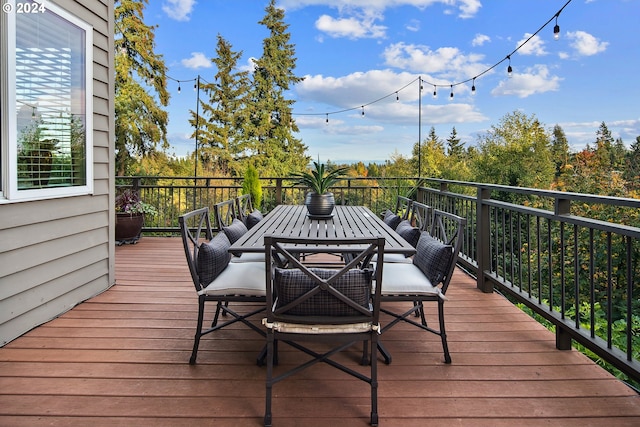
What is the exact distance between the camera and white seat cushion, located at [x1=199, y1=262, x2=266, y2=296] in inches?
86.1

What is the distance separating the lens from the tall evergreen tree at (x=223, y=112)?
60.5 ft

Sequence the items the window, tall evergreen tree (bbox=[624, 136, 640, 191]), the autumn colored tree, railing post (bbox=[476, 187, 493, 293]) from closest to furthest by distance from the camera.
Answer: the window < railing post (bbox=[476, 187, 493, 293]) < tall evergreen tree (bbox=[624, 136, 640, 191]) < the autumn colored tree

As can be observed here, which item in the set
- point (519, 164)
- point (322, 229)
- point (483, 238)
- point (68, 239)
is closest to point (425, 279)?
point (322, 229)

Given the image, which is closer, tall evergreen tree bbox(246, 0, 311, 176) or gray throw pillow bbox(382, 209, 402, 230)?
gray throw pillow bbox(382, 209, 402, 230)

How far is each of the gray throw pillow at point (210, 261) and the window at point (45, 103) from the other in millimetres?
1382

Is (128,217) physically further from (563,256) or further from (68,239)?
(563,256)

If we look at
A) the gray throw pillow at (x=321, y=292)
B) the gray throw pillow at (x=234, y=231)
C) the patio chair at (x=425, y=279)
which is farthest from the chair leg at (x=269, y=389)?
the gray throw pillow at (x=234, y=231)

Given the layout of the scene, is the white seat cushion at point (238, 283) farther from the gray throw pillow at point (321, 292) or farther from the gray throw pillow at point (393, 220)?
the gray throw pillow at point (393, 220)

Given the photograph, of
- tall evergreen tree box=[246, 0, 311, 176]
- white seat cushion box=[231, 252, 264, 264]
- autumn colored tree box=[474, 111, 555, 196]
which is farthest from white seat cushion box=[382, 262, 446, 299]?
tall evergreen tree box=[246, 0, 311, 176]

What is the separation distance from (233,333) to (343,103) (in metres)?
15.3

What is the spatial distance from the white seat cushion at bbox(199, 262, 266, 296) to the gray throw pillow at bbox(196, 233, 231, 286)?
0.14 ft

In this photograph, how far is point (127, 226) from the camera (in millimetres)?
5996

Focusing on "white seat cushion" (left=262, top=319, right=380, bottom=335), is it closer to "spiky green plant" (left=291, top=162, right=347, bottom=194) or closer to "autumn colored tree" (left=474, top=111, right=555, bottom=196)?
"spiky green plant" (left=291, top=162, right=347, bottom=194)

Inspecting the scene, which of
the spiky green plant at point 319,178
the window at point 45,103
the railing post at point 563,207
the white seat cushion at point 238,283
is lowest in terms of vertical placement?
the white seat cushion at point 238,283
